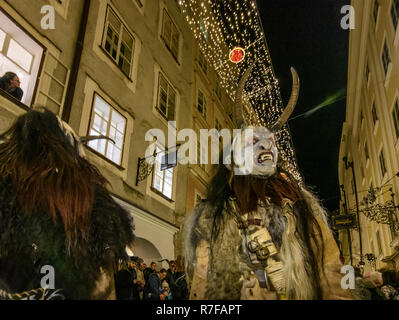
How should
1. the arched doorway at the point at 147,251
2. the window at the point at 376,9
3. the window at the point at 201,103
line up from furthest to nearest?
the window at the point at 201,103 → the window at the point at 376,9 → the arched doorway at the point at 147,251

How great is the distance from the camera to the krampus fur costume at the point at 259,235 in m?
1.87

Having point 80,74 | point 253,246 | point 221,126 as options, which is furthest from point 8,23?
point 221,126

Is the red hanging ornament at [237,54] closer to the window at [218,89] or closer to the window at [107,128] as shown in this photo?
the window at [107,128]

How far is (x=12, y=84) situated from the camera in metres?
5.13

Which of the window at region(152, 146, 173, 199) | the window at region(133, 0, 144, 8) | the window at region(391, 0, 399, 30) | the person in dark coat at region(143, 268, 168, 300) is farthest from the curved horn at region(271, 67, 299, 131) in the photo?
the window at region(391, 0, 399, 30)

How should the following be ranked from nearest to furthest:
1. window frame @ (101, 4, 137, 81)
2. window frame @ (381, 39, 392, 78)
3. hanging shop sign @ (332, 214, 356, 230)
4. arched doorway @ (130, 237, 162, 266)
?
window frame @ (101, 4, 137, 81), arched doorway @ (130, 237, 162, 266), window frame @ (381, 39, 392, 78), hanging shop sign @ (332, 214, 356, 230)

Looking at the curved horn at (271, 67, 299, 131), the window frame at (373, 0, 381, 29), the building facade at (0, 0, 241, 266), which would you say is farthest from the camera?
the window frame at (373, 0, 381, 29)

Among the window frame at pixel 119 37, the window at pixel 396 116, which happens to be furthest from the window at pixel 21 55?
the window at pixel 396 116

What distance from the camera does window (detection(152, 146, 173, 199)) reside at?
9258mm

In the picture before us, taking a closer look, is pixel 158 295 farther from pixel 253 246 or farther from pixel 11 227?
pixel 11 227

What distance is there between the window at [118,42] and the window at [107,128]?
140cm

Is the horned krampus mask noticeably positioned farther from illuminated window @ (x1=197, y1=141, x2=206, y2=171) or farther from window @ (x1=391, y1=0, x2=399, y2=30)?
illuminated window @ (x1=197, y1=141, x2=206, y2=171)

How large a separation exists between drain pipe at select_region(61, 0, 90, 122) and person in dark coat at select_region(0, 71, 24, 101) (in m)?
0.91

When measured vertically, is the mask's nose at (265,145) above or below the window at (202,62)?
below
